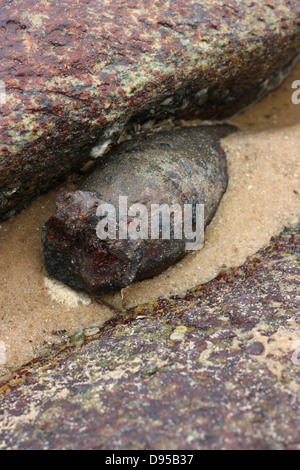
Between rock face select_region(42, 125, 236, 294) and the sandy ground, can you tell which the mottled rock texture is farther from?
rock face select_region(42, 125, 236, 294)

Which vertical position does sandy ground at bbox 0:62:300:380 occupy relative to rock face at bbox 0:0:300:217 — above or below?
below

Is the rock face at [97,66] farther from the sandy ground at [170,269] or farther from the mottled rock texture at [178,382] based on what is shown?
the mottled rock texture at [178,382]

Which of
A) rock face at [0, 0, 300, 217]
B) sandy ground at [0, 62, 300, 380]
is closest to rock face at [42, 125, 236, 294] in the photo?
sandy ground at [0, 62, 300, 380]

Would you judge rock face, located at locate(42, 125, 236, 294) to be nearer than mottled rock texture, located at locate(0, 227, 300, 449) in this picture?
No

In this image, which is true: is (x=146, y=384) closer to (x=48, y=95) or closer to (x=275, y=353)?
(x=275, y=353)

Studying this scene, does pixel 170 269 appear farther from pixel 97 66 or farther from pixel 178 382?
pixel 97 66

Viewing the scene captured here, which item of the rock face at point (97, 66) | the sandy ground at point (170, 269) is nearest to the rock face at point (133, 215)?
the sandy ground at point (170, 269)
